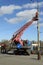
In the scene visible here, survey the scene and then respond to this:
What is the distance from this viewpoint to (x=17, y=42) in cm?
4531

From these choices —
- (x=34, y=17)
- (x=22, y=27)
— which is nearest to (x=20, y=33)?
(x=22, y=27)

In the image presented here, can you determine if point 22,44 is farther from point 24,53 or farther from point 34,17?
point 34,17

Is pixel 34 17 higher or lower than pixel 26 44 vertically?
higher

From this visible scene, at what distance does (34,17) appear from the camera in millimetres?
45906

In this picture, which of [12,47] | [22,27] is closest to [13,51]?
[12,47]

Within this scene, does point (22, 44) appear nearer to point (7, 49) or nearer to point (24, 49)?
point (24, 49)

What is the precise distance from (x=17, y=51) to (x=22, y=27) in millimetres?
5100

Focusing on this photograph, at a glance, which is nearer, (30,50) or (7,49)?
(30,50)

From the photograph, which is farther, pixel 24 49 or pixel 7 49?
pixel 7 49

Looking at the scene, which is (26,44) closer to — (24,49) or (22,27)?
(24,49)

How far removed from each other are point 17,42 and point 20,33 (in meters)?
2.30

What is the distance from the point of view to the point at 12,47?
45.3 m

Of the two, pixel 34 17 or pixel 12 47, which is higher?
pixel 34 17

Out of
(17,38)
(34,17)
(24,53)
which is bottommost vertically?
(24,53)
